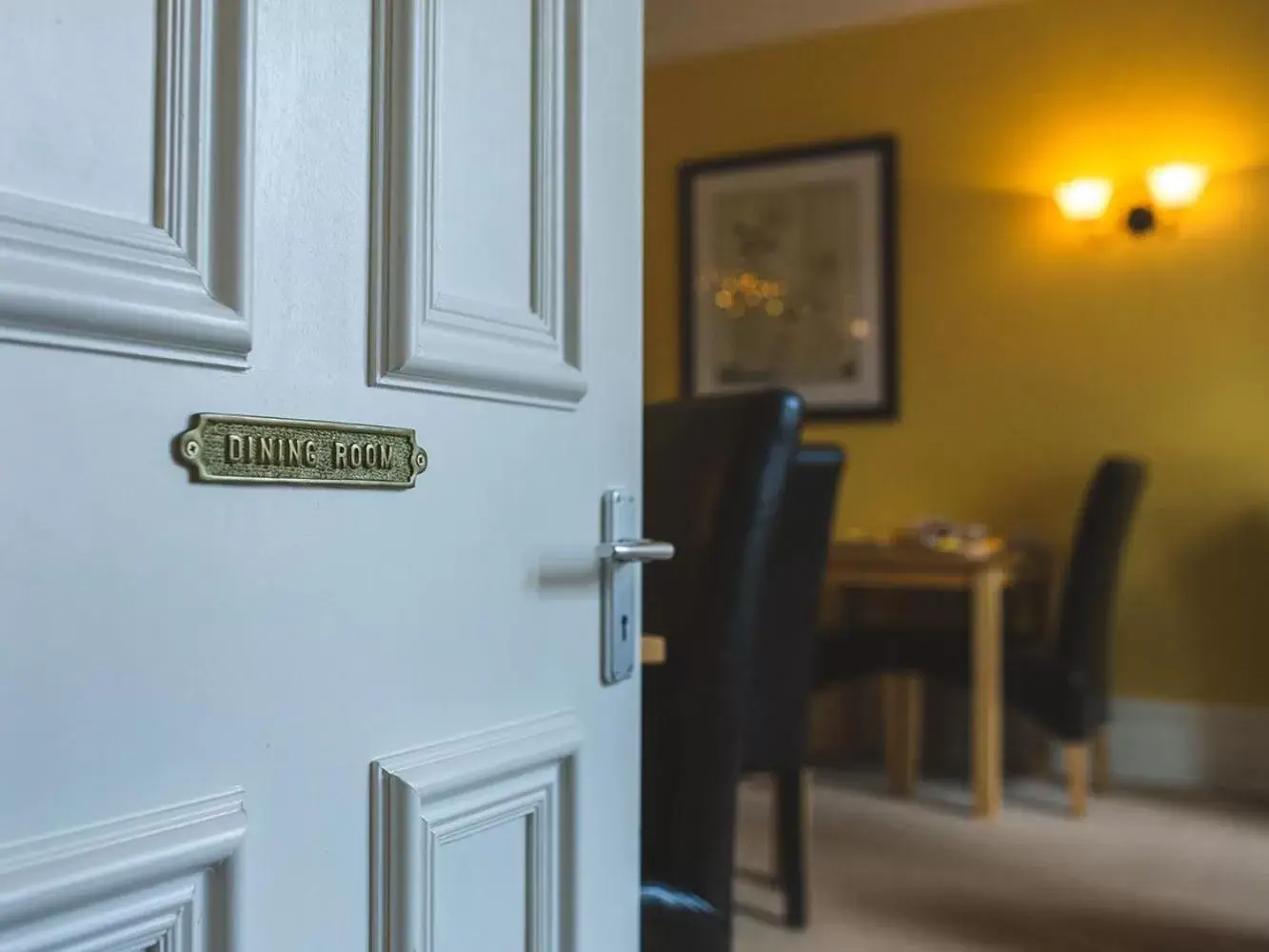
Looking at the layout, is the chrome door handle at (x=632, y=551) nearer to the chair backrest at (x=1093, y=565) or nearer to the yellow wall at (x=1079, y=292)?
the chair backrest at (x=1093, y=565)

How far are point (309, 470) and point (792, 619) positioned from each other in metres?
1.70

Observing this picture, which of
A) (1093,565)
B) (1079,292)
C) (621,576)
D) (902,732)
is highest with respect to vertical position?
(1079,292)

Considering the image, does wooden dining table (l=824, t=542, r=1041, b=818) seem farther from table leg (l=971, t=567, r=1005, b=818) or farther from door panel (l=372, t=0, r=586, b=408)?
door panel (l=372, t=0, r=586, b=408)

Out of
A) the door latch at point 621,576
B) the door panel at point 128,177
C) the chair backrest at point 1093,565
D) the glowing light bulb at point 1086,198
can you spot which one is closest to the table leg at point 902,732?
the chair backrest at point 1093,565

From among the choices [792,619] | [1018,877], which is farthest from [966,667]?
[792,619]

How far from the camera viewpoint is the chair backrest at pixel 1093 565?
2965mm

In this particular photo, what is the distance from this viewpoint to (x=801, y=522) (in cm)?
228

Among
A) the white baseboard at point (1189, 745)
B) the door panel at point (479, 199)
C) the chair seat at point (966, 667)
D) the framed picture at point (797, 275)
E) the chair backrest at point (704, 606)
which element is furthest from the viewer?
the framed picture at point (797, 275)

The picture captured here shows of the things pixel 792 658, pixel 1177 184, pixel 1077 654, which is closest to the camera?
pixel 792 658

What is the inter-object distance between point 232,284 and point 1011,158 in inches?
141

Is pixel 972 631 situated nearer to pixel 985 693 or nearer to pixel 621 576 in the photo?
pixel 985 693

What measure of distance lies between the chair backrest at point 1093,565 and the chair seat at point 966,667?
51 mm

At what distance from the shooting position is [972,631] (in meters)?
3.10

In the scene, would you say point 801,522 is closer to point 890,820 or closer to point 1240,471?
point 890,820
